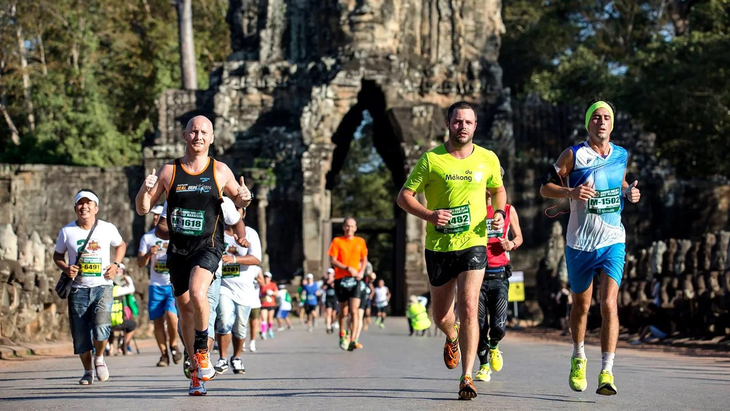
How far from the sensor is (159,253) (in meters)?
15.3

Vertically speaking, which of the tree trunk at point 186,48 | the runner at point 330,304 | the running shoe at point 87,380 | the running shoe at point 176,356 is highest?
the tree trunk at point 186,48

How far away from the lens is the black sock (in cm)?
1050

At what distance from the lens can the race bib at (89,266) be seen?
42.6 ft

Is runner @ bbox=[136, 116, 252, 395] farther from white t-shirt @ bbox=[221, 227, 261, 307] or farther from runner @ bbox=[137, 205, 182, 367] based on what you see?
runner @ bbox=[137, 205, 182, 367]

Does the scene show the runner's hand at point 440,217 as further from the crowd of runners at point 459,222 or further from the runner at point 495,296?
the runner at point 495,296

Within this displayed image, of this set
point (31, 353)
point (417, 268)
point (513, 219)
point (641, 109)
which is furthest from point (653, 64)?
point (513, 219)

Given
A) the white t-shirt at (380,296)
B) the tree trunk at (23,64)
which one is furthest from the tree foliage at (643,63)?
the tree trunk at (23,64)

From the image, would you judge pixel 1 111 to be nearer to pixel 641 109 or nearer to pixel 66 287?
pixel 641 109

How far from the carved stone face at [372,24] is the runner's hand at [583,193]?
37749 millimetres

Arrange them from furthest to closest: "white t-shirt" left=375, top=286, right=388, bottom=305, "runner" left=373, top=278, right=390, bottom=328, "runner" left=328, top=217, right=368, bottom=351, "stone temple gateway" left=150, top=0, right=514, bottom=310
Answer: "stone temple gateway" left=150, top=0, right=514, bottom=310, "white t-shirt" left=375, top=286, right=388, bottom=305, "runner" left=373, top=278, right=390, bottom=328, "runner" left=328, top=217, right=368, bottom=351

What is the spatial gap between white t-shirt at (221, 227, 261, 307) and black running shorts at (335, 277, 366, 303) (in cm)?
319

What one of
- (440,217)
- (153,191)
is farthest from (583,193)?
(153,191)

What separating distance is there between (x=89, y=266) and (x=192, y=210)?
2.91 metres

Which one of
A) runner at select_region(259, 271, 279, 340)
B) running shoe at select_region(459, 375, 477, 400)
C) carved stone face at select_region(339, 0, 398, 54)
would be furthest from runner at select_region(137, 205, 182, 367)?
carved stone face at select_region(339, 0, 398, 54)
